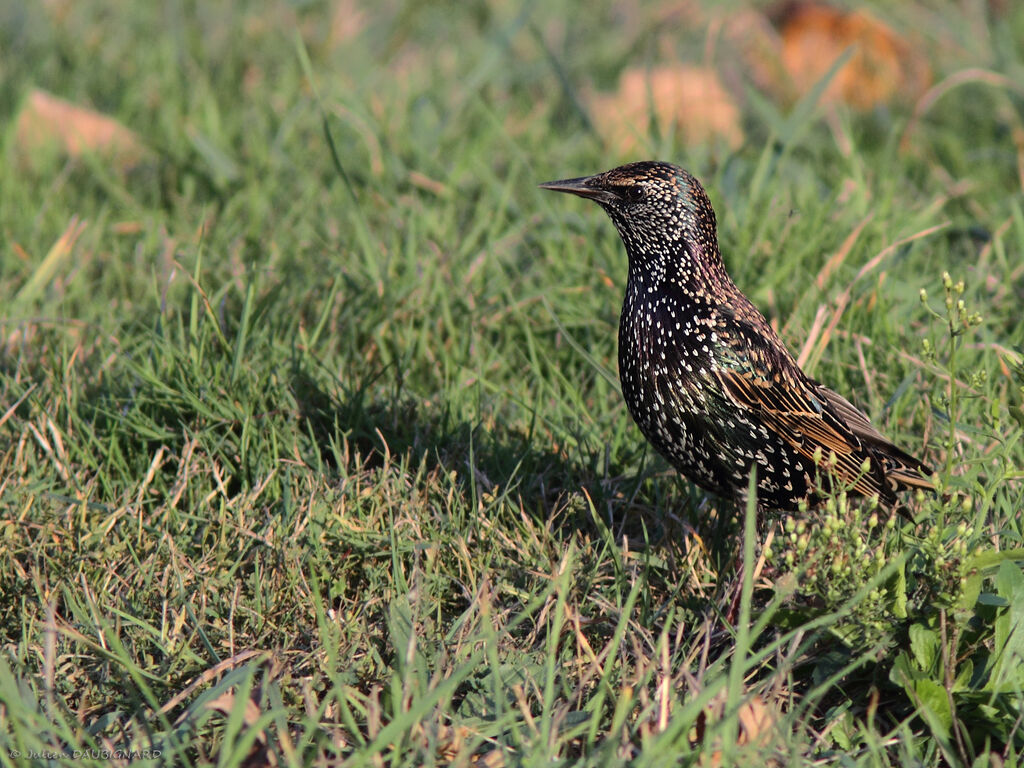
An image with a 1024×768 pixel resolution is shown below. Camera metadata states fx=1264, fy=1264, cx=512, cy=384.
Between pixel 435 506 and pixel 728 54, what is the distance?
4956 mm

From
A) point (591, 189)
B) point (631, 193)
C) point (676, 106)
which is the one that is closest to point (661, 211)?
point (631, 193)

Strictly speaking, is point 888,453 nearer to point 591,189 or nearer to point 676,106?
point 591,189

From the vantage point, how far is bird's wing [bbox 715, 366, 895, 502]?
3857mm

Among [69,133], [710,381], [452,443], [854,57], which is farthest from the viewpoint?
[854,57]

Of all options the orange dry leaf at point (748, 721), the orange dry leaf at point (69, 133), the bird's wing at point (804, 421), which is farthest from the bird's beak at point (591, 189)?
the orange dry leaf at point (69, 133)

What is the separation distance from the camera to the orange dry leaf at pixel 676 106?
7.10m

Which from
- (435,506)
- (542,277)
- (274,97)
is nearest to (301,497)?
(435,506)

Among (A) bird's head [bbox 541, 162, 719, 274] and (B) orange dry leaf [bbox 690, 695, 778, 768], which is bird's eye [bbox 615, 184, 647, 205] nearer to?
→ (A) bird's head [bbox 541, 162, 719, 274]

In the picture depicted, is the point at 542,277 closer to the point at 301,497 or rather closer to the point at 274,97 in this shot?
the point at 301,497

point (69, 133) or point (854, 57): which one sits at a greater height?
point (854, 57)

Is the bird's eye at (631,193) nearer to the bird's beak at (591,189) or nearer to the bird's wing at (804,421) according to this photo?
the bird's beak at (591,189)

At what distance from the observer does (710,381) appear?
151 inches

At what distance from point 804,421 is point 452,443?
1264mm

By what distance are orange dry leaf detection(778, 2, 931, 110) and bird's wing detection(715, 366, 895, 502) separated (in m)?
4.11
